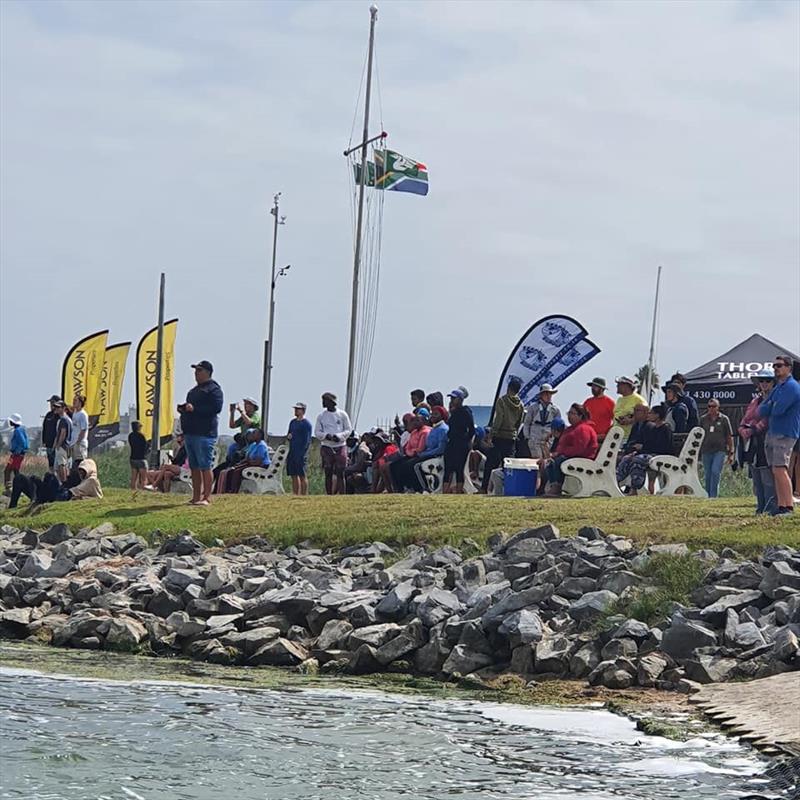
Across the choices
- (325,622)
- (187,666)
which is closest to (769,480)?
(325,622)

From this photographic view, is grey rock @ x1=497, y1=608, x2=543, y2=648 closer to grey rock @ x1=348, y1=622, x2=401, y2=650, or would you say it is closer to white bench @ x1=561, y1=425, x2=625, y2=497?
grey rock @ x1=348, y1=622, x2=401, y2=650

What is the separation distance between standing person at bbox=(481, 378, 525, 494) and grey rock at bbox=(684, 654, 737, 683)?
9950 millimetres

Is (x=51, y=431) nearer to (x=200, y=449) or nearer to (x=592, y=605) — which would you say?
(x=200, y=449)

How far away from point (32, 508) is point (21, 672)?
10.6 meters

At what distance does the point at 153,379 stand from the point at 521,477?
61.1 feet

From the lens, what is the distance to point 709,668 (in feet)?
40.5

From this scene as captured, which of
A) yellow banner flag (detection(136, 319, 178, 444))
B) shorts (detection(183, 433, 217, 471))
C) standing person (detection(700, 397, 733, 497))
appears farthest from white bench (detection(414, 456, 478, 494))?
yellow banner flag (detection(136, 319, 178, 444))

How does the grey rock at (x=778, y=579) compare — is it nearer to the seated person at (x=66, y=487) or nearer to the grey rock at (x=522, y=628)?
the grey rock at (x=522, y=628)

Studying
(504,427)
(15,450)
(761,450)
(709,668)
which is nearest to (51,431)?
(15,450)

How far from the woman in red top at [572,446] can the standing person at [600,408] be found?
67 cm

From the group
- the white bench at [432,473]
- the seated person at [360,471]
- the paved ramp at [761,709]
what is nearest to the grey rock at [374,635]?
the paved ramp at [761,709]

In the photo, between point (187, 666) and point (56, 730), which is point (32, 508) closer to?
point (187, 666)

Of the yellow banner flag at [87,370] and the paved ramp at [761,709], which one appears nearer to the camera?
the paved ramp at [761,709]

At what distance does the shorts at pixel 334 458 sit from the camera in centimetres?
2494
